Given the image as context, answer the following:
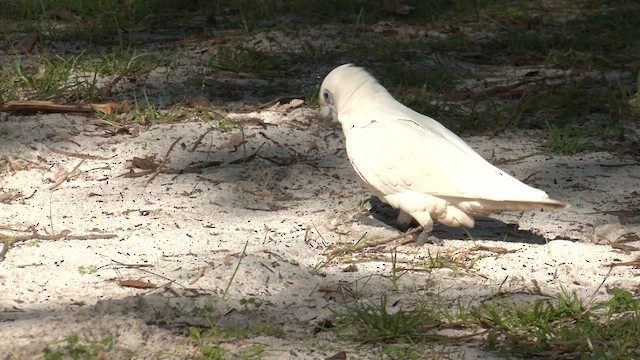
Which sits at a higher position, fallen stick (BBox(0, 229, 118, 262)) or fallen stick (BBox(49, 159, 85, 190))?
fallen stick (BBox(0, 229, 118, 262))

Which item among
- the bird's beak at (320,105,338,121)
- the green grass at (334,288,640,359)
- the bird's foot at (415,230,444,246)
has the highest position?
the bird's beak at (320,105,338,121)

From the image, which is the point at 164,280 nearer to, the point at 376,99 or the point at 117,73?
the point at 376,99

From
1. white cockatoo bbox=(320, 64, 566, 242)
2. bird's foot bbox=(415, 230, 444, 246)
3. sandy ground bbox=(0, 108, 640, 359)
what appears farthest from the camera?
bird's foot bbox=(415, 230, 444, 246)

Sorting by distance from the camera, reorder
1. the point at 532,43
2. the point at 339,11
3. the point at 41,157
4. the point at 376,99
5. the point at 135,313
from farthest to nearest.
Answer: the point at 339,11
the point at 532,43
the point at 41,157
the point at 376,99
the point at 135,313

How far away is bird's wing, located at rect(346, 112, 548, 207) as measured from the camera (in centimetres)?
388

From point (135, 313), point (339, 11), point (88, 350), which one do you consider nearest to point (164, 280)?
point (135, 313)

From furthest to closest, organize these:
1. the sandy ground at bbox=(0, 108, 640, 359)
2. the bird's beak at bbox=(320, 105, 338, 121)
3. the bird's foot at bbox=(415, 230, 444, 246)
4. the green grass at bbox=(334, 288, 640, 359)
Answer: the bird's beak at bbox=(320, 105, 338, 121), the bird's foot at bbox=(415, 230, 444, 246), the sandy ground at bbox=(0, 108, 640, 359), the green grass at bbox=(334, 288, 640, 359)

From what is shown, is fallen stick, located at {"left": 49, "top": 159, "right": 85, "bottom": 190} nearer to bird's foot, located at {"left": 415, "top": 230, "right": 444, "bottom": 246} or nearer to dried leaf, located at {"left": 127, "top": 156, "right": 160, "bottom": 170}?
dried leaf, located at {"left": 127, "top": 156, "right": 160, "bottom": 170}

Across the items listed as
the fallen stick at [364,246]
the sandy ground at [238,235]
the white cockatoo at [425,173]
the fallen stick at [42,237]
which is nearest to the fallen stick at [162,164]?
the sandy ground at [238,235]

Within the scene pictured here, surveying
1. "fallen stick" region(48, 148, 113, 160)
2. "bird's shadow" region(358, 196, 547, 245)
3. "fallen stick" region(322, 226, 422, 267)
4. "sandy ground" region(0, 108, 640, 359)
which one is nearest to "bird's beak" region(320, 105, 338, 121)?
"sandy ground" region(0, 108, 640, 359)

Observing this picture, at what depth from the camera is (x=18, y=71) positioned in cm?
558

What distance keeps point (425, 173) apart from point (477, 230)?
1.85 ft

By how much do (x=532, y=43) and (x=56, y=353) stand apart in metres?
4.64

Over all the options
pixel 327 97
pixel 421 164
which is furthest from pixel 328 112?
pixel 421 164
